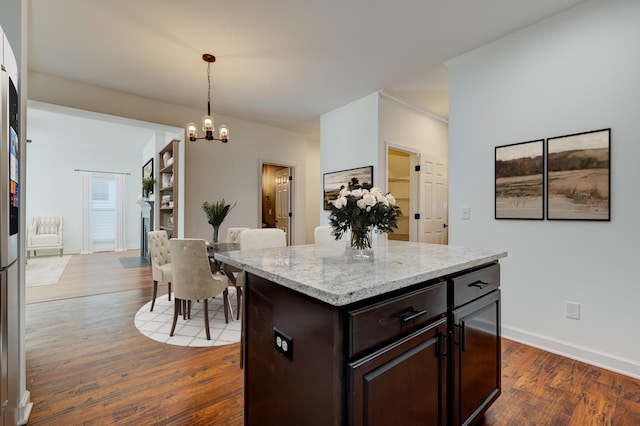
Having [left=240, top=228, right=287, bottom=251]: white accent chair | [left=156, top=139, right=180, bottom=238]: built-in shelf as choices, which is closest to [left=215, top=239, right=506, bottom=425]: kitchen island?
[left=240, top=228, right=287, bottom=251]: white accent chair

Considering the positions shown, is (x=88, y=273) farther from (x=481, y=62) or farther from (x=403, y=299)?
(x=481, y=62)

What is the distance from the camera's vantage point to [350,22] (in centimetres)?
261

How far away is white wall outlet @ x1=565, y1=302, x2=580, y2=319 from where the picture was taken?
2.32 m

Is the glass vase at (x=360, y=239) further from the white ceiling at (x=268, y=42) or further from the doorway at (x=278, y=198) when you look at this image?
the doorway at (x=278, y=198)

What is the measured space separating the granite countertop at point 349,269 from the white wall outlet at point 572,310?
1.36 meters

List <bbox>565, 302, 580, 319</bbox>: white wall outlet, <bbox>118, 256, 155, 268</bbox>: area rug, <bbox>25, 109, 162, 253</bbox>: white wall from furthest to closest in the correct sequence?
<bbox>25, 109, 162, 253</bbox>: white wall, <bbox>118, 256, 155, 268</bbox>: area rug, <bbox>565, 302, 580, 319</bbox>: white wall outlet

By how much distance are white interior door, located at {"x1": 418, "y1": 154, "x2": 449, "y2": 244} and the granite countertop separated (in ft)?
9.78

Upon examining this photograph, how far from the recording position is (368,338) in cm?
94

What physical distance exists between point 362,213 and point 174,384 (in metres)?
1.68

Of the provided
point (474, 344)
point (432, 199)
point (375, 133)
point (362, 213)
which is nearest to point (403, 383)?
point (474, 344)

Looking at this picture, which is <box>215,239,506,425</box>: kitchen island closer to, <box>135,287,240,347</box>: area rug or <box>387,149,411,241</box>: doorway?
<box>135,287,240,347</box>: area rug

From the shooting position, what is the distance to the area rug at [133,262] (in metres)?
5.85

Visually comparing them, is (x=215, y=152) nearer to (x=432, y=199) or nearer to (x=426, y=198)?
(x=426, y=198)

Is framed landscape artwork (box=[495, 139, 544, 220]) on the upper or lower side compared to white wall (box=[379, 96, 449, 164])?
lower
